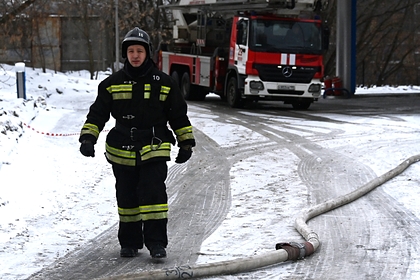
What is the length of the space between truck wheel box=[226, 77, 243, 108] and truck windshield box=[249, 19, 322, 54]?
143cm

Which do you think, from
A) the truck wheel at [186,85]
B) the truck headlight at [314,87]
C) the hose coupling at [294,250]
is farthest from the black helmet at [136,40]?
the truck wheel at [186,85]

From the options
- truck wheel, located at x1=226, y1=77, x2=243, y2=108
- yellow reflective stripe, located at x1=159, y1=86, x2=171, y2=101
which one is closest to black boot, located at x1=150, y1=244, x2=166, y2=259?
yellow reflective stripe, located at x1=159, y1=86, x2=171, y2=101

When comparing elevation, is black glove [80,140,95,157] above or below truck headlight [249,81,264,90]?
above

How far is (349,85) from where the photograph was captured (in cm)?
2703

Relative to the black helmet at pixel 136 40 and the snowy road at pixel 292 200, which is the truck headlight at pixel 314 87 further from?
the black helmet at pixel 136 40

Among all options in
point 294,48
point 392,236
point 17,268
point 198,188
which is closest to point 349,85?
point 294,48

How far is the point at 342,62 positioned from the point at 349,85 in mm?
789

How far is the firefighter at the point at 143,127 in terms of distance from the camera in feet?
19.9

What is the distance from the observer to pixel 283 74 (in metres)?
20.1

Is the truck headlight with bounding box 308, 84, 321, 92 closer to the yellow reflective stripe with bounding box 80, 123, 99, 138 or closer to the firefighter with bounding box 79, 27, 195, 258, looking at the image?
the firefighter with bounding box 79, 27, 195, 258

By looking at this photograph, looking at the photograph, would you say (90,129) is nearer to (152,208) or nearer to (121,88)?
(121,88)

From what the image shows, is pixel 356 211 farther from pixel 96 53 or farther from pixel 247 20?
pixel 96 53

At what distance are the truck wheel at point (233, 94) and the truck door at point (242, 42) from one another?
0.65m

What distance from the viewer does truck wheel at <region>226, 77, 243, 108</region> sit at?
68.2 ft
